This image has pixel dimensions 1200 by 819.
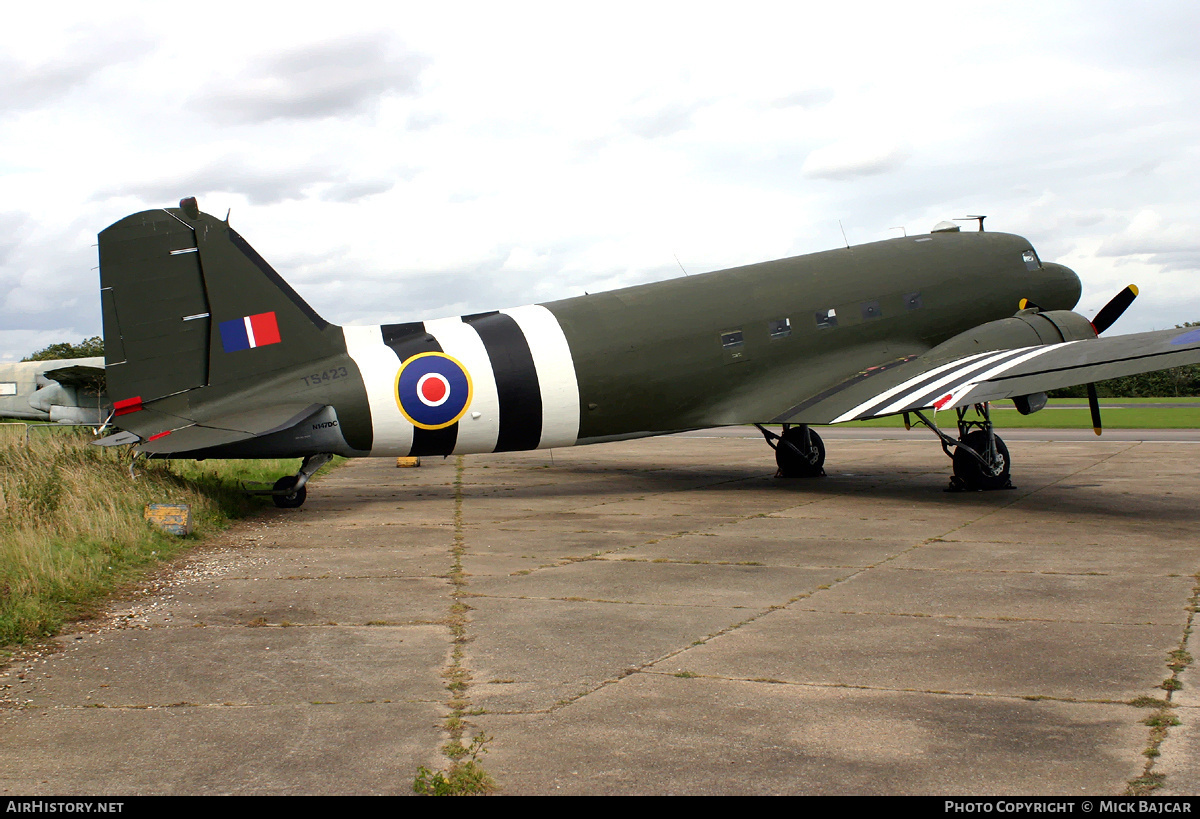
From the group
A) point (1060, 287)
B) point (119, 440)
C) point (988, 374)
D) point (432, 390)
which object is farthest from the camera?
point (1060, 287)

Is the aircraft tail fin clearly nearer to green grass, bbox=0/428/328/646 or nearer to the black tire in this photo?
green grass, bbox=0/428/328/646

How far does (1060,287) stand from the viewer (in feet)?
68.7

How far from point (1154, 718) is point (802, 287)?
46.2 feet

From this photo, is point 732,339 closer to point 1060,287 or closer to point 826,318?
point 826,318

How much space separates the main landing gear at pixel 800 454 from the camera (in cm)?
2126

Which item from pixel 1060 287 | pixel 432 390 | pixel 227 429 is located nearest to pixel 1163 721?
pixel 432 390

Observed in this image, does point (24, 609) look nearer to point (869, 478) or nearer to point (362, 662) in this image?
point (362, 662)

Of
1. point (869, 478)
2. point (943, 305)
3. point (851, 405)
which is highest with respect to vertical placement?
point (943, 305)

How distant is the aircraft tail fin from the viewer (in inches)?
588

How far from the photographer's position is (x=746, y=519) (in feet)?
49.9

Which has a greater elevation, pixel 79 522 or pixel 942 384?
pixel 942 384

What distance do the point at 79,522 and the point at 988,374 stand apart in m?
14.8

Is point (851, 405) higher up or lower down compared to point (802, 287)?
lower down
